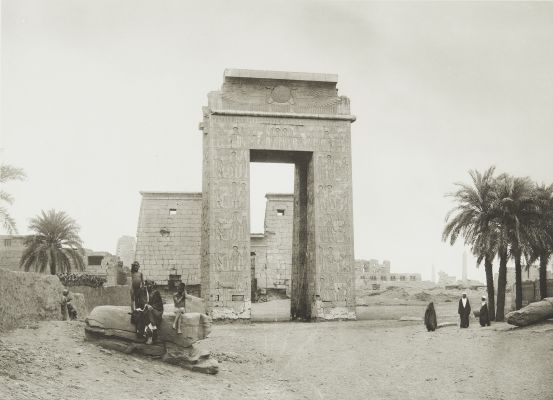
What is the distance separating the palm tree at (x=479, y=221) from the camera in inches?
785

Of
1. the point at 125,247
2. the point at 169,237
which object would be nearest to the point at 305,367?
the point at 169,237

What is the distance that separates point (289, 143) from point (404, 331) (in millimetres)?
8128

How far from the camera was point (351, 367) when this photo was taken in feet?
43.4

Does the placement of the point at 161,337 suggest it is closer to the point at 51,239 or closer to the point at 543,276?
the point at 543,276

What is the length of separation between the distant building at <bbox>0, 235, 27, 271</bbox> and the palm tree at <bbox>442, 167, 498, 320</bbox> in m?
26.2

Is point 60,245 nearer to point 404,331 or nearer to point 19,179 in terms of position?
point 19,179

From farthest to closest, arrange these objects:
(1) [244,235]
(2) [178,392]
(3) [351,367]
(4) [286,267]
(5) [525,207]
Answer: (4) [286,267]
(1) [244,235]
(5) [525,207]
(3) [351,367]
(2) [178,392]

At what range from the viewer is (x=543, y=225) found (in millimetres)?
19797

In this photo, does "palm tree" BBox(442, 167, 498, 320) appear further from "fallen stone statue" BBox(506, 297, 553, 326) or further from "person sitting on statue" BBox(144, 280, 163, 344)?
"person sitting on statue" BBox(144, 280, 163, 344)

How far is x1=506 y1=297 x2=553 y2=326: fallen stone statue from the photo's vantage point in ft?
52.1

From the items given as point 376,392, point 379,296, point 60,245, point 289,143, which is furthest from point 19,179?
point 379,296

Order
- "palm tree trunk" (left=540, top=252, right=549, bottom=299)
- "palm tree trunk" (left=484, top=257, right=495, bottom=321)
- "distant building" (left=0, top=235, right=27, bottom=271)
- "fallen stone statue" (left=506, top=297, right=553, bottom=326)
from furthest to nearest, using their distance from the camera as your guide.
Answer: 1. "distant building" (left=0, top=235, right=27, bottom=271)
2. "palm tree trunk" (left=540, top=252, right=549, bottom=299)
3. "palm tree trunk" (left=484, top=257, right=495, bottom=321)
4. "fallen stone statue" (left=506, top=297, right=553, bottom=326)

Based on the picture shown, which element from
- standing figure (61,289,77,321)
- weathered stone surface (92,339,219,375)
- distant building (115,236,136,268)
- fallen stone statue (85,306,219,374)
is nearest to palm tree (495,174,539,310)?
fallen stone statue (85,306,219,374)

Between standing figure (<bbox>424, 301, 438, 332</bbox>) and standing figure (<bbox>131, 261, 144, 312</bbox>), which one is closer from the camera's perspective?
standing figure (<bbox>131, 261, 144, 312</bbox>)
